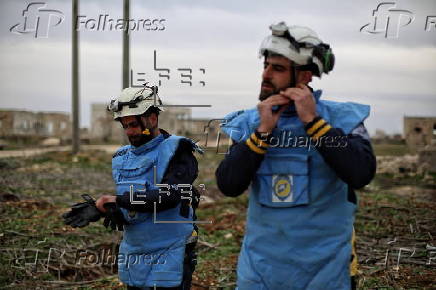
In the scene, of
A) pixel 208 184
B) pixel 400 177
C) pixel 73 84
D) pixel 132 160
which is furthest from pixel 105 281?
pixel 73 84

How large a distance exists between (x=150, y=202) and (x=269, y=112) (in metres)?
1.25

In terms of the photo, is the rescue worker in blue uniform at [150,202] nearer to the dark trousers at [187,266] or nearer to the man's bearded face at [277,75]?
the dark trousers at [187,266]

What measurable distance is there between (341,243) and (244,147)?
0.57 metres

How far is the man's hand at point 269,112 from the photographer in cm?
233

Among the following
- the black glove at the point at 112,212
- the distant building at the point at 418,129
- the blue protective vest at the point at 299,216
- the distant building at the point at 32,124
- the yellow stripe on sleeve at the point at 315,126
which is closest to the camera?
the yellow stripe on sleeve at the point at 315,126

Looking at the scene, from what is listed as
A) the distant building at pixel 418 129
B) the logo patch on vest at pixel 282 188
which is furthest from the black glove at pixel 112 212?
the distant building at pixel 418 129

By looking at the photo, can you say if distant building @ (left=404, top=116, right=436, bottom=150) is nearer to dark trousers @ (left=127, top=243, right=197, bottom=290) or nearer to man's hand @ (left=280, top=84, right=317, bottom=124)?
dark trousers @ (left=127, top=243, right=197, bottom=290)

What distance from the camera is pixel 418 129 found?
28.1 meters

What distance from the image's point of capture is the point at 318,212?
239 centimetres

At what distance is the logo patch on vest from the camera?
2389mm

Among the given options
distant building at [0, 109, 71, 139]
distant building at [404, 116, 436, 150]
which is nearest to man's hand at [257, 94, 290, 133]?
distant building at [404, 116, 436, 150]

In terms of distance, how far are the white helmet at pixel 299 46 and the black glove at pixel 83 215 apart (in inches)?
62.1

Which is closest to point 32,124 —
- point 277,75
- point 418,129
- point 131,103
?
point 418,129

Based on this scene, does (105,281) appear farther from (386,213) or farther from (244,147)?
(386,213)
